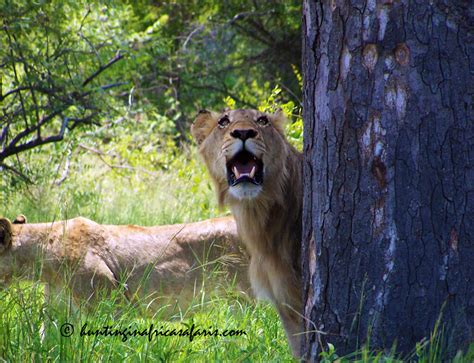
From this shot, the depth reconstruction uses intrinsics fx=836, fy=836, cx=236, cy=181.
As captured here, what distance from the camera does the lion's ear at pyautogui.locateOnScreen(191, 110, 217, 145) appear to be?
4.45m

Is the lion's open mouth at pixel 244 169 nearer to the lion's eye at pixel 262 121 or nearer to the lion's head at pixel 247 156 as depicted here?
the lion's head at pixel 247 156

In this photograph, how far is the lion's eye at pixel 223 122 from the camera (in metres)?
4.24

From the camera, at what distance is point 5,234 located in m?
5.07

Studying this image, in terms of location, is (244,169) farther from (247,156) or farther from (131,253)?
(131,253)

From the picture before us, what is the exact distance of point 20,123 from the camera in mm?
7660

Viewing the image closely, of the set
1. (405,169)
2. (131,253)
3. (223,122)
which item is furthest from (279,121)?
(131,253)

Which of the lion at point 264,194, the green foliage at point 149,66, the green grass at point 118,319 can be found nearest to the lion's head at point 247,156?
the lion at point 264,194

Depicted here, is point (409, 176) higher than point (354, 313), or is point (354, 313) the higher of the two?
point (409, 176)

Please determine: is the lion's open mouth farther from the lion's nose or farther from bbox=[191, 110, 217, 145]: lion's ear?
bbox=[191, 110, 217, 145]: lion's ear

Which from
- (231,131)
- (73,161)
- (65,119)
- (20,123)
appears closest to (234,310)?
(231,131)

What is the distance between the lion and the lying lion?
3.30 ft

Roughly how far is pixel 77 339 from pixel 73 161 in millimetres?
6329

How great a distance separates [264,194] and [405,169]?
46.1 inches

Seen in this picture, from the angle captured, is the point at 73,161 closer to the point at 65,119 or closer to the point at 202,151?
the point at 65,119
